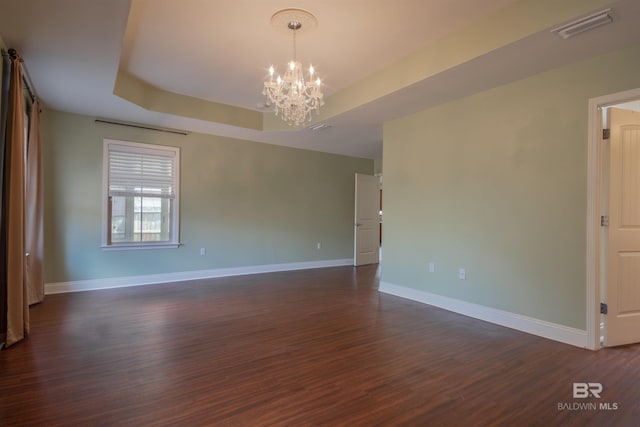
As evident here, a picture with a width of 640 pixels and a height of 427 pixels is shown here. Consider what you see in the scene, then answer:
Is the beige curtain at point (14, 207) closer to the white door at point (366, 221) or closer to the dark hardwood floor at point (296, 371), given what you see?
the dark hardwood floor at point (296, 371)

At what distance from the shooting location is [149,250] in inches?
208

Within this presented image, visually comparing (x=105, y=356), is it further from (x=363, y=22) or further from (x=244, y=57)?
(x=363, y=22)

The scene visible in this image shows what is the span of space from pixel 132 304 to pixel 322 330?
2.55 m

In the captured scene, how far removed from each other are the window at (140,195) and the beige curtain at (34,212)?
93cm

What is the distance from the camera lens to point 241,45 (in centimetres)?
328

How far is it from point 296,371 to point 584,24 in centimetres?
331

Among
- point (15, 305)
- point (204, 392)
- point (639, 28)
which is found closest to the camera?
point (204, 392)

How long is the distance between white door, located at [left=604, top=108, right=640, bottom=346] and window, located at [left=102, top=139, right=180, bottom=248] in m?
5.70

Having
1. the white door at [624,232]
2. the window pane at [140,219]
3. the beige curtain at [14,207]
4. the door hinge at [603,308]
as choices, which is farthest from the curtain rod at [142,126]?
the door hinge at [603,308]

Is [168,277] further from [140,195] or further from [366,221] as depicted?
[366,221]

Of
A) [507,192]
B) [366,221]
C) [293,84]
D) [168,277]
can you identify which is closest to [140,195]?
[168,277]

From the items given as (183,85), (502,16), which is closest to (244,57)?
(183,85)

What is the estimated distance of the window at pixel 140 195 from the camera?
16.3ft

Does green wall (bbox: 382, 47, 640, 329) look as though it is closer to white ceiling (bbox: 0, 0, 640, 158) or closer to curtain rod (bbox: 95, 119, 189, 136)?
white ceiling (bbox: 0, 0, 640, 158)
